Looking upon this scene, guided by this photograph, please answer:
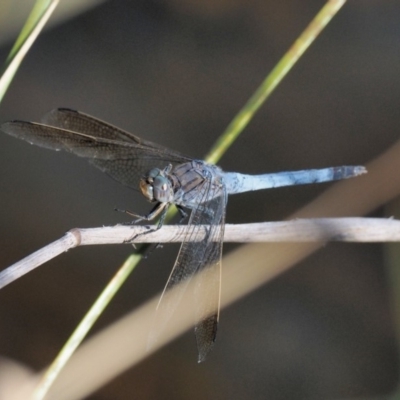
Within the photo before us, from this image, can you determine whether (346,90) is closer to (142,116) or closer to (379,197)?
(379,197)

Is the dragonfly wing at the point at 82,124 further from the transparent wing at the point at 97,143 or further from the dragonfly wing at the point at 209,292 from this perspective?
the dragonfly wing at the point at 209,292

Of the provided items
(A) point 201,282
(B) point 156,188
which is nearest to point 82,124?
(B) point 156,188

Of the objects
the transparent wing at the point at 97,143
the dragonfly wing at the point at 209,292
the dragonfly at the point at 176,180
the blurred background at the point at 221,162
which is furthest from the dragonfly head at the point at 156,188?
the blurred background at the point at 221,162

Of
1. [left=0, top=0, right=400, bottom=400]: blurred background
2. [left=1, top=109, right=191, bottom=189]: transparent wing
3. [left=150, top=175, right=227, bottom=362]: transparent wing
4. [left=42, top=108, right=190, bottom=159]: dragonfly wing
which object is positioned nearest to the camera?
[left=150, top=175, right=227, bottom=362]: transparent wing

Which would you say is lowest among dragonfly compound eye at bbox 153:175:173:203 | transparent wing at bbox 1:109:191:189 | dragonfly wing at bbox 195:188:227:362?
dragonfly wing at bbox 195:188:227:362

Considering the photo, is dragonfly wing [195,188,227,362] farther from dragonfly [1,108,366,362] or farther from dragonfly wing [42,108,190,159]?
dragonfly wing [42,108,190,159]

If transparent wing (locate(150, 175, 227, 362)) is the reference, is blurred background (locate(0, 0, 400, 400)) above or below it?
above

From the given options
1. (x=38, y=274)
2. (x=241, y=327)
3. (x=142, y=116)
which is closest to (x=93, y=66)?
(x=142, y=116)

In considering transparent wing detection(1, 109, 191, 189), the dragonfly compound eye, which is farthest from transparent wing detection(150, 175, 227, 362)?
transparent wing detection(1, 109, 191, 189)
